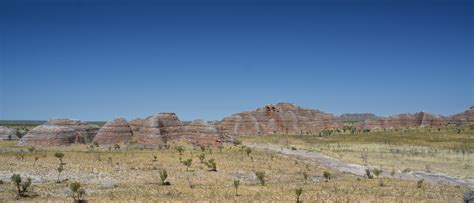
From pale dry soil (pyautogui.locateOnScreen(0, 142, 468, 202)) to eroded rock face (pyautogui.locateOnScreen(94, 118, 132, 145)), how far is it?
13.8 metres

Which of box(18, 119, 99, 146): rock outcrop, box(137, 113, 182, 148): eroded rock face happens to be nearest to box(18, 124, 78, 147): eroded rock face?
box(18, 119, 99, 146): rock outcrop

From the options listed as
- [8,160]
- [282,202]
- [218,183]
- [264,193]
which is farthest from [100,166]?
[282,202]

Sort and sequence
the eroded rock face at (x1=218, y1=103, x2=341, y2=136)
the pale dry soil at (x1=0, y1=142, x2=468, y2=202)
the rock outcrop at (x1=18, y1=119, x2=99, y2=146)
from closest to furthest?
1. the pale dry soil at (x1=0, y1=142, x2=468, y2=202)
2. the rock outcrop at (x1=18, y1=119, x2=99, y2=146)
3. the eroded rock face at (x1=218, y1=103, x2=341, y2=136)

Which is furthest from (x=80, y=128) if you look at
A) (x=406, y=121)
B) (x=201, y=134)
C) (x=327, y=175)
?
(x=406, y=121)

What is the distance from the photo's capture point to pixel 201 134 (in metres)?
53.1

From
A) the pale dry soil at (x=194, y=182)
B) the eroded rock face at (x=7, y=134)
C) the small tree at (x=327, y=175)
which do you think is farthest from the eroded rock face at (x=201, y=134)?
the eroded rock face at (x=7, y=134)

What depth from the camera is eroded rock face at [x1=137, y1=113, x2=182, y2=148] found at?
50312mm

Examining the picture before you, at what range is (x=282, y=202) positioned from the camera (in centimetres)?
1956

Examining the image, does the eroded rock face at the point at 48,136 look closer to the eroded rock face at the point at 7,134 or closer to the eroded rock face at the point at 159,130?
the eroded rock face at the point at 159,130

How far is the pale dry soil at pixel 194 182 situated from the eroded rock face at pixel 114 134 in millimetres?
13769

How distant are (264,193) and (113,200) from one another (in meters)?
7.93

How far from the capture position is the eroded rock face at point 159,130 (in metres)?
50.3

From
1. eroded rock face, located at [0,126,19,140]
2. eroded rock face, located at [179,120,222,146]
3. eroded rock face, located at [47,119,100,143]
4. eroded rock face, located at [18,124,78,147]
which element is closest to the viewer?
eroded rock face, located at [18,124,78,147]

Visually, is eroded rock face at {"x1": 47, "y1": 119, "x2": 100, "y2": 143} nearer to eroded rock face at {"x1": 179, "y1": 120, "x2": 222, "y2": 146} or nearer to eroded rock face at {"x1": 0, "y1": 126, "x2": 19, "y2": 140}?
eroded rock face at {"x1": 0, "y1": 126, "x2": 19, "y2": 140}
